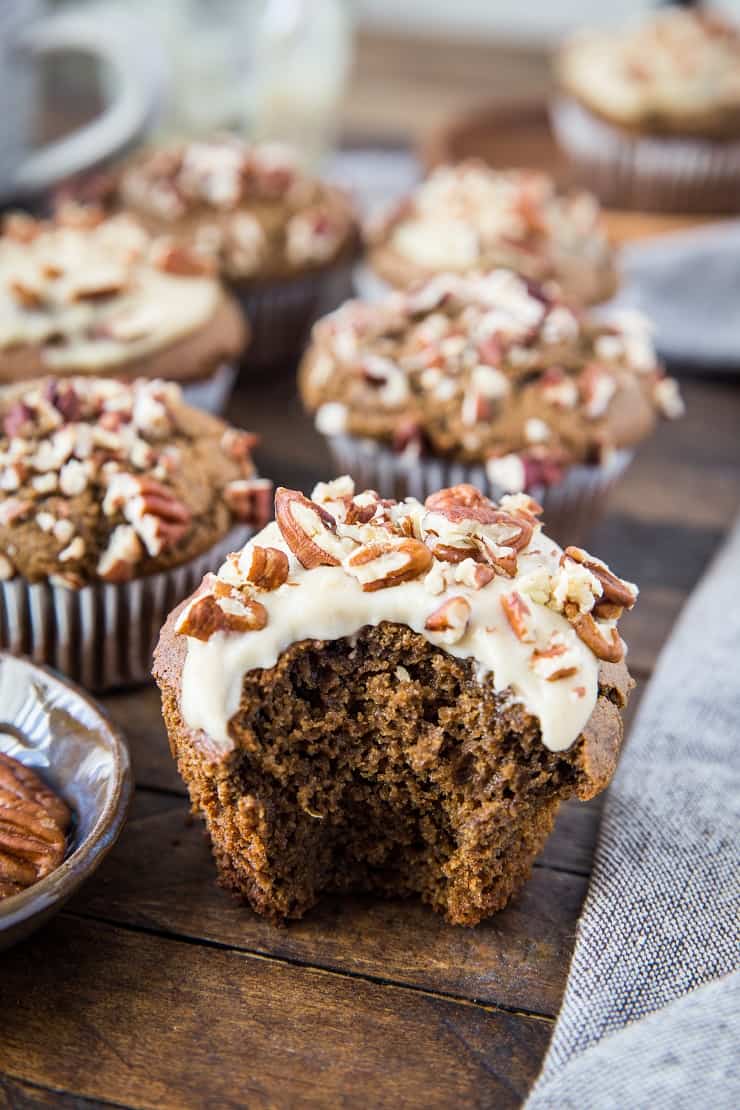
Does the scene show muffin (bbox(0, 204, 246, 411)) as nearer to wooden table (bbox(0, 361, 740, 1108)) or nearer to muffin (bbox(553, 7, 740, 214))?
wooden table (bbox(0, 361, 740, 1108))

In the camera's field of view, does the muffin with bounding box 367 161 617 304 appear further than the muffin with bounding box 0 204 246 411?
Yes

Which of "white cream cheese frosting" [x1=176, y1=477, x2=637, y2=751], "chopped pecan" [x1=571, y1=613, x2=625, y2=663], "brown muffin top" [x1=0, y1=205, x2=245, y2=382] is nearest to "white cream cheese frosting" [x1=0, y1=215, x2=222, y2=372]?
"brown muffin top" [x1=0, y1=205, x2=245, y2=382]

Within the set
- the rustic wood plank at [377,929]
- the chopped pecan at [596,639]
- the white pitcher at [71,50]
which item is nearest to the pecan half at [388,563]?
the chopped pecan at [596,639]

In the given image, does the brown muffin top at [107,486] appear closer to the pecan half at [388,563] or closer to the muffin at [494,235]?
the pecan half at [388,563]

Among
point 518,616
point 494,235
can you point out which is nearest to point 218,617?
point 518,616

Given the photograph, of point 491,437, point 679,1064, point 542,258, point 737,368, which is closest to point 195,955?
point 679,1064

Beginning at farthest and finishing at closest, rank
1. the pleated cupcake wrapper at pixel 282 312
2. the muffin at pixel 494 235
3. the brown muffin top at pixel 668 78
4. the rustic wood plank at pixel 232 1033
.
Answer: the brown muffin top at pixel 668 78, the pleated cupcake wrapper at pixel 282 312, the muffin at pixel 494 235, the rustic wood plank at pixel 232 1033

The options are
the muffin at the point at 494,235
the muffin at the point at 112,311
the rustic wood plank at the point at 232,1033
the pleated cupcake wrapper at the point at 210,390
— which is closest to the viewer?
the rustic wood plank at the point at 232,1033
